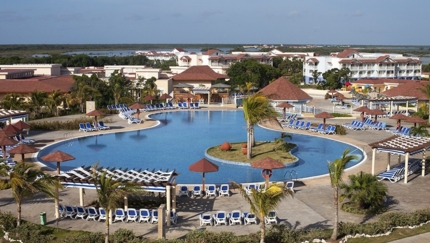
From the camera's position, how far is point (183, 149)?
Result: 2722 cm

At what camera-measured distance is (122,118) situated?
38219 millimetres

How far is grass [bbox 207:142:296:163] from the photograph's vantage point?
23938 millimetres

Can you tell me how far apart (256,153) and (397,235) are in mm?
11651

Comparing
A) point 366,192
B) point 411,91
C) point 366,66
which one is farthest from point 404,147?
point 366,66

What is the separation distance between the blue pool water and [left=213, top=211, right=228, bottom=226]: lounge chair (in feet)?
17.6

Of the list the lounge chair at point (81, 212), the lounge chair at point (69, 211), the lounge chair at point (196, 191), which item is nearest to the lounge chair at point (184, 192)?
the lounge chair at point (196, 191)

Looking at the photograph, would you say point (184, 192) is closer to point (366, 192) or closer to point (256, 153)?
point (366, 192)

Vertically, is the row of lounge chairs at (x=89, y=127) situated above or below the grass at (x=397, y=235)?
above

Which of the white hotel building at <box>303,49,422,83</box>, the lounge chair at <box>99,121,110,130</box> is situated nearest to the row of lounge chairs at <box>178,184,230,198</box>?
the lounge chair at <box>99,121,110,130</box>

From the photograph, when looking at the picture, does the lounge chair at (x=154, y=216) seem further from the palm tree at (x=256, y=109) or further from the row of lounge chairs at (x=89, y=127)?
the row of lounge chairs at (x=89, y=127)

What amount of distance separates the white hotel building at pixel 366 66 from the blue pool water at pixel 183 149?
A: 159 ft

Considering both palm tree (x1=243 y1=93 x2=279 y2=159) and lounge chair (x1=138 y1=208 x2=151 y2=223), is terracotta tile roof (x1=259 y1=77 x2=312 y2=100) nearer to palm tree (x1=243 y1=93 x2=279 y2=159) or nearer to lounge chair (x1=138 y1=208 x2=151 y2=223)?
palm tree (x1=243 y1=93 x2=279 y2=159)

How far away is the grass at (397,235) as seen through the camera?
1349 cm

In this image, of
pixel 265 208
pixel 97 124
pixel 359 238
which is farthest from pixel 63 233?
pixel 97 124
